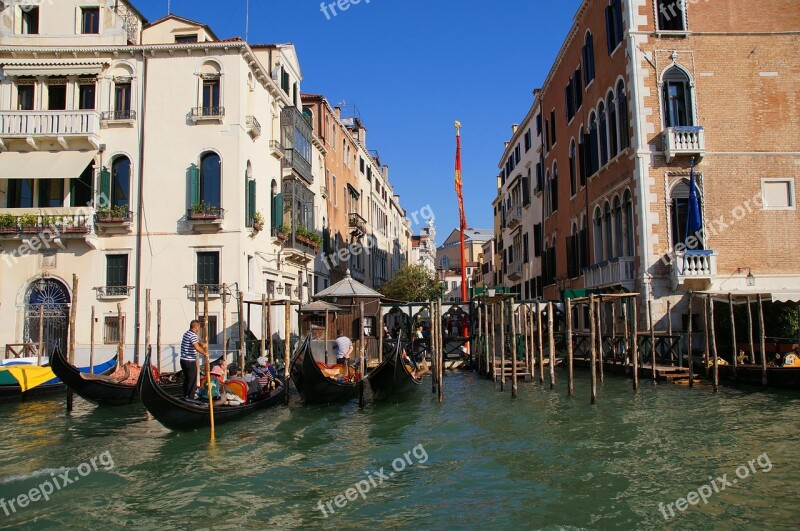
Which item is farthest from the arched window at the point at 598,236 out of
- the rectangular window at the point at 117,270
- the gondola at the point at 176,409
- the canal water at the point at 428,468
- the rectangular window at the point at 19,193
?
the rectangular window at the point at 19,193

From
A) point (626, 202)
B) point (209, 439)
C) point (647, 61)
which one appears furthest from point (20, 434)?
point (647, 61)

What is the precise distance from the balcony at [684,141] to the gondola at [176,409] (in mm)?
10166

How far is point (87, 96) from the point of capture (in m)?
17.0

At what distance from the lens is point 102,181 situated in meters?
16.7

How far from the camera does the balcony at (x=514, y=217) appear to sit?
3011 centimetres

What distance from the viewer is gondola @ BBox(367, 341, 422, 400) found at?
476 inches

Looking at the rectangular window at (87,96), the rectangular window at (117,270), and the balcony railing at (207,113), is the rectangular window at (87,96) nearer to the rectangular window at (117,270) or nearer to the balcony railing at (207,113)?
the balcony railing at (207,113)

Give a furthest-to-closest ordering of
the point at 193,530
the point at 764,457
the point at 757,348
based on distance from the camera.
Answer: the point at 757,348, the point at 764,457, the point at 193,530

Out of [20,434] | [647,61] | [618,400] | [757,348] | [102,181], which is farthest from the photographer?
[102,181]

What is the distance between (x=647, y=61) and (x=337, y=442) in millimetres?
10858

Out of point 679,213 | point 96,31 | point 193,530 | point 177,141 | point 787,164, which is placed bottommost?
point 193,530

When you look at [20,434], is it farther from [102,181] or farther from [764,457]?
[764,457]

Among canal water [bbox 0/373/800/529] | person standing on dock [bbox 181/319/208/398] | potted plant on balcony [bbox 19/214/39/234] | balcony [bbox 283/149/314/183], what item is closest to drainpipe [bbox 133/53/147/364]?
potted plant on balcony [bbox 19/214/39/234]

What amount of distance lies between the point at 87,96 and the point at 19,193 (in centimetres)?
292
